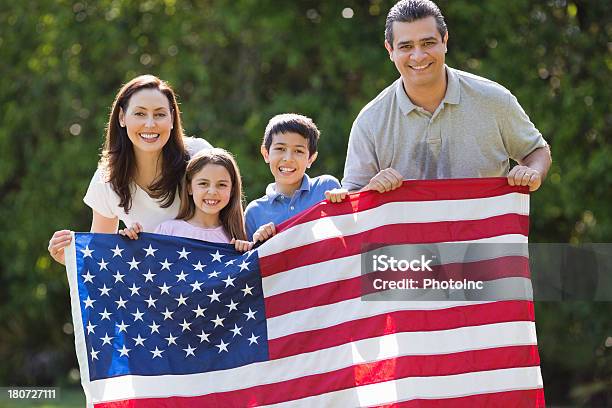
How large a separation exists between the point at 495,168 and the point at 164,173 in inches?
66.4

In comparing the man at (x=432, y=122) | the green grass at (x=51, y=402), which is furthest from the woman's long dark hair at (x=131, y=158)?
the green grass at (x=51, y=402)

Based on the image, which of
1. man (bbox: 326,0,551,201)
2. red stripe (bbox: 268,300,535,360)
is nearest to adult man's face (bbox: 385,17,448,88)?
man (bbox: 326,0,551,201)

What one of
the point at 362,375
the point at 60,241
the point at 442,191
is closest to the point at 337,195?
the point at 442,191

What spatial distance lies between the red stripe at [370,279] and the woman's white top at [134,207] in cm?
77

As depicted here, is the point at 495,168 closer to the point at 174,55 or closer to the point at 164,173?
the point at 164,173

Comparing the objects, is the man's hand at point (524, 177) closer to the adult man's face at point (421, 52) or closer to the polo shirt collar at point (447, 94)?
the polo shirt collar at point (447, 94)

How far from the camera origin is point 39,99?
35.4 feet

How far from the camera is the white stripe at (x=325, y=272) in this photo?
5105mm

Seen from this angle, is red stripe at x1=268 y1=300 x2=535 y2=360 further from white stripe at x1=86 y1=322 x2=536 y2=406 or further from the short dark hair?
the short dark hair

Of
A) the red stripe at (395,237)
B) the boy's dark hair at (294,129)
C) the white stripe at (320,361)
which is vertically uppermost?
the boy's dark hair at (294,129)

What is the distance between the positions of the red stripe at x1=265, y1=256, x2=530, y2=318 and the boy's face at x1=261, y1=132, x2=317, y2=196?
64 cm

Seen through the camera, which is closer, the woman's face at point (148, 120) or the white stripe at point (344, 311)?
the white stripe at point (344, 311)

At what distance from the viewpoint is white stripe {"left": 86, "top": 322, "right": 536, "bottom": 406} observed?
16.4 feet

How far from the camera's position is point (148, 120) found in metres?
5.58
